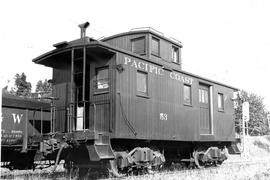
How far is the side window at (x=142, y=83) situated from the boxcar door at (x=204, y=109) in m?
4.09

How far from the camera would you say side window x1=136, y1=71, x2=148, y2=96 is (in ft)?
38.4

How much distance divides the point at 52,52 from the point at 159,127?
428 cm

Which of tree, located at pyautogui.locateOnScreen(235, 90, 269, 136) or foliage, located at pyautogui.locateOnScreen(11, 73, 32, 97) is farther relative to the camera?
foliage, located at pyautogui.locateOnScreen(11, 73, 32, 97)

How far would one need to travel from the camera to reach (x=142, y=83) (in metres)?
11.9

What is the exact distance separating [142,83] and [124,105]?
4.52 feet

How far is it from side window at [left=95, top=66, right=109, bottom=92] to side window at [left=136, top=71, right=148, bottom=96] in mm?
1095

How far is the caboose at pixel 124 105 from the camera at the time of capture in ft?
A: 34.4

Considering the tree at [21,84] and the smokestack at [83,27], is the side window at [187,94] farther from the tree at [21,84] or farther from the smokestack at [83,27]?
the tree at [21,84]

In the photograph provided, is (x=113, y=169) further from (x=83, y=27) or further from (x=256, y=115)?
(x=256, y=115)

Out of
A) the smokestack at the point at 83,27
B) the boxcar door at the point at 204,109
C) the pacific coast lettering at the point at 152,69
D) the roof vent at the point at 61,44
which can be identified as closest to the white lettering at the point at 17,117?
the roof vent at the point at 61,44

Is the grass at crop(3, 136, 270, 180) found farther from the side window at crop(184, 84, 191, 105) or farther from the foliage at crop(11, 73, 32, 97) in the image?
the foliage at crop(11, 73, 32, 97)

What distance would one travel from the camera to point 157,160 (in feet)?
39.5

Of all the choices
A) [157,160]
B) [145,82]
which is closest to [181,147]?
[157,160]

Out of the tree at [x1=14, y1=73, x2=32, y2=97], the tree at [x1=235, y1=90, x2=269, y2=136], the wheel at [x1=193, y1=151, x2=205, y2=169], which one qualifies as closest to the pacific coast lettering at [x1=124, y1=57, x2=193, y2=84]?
the wheel at [x1=193, y1=151, x2=205, y2=169]
